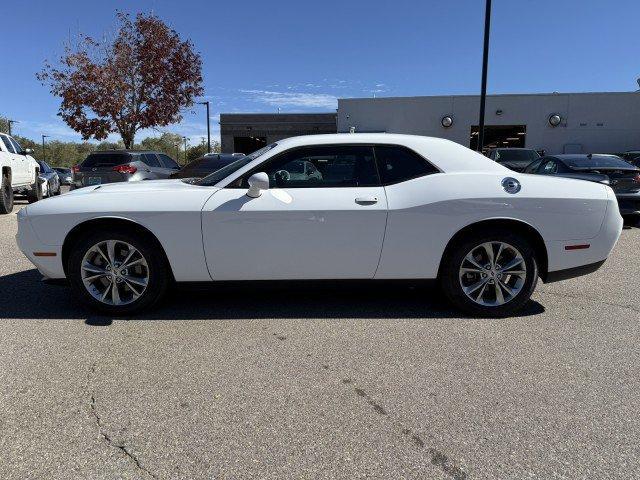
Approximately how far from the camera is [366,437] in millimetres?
2529

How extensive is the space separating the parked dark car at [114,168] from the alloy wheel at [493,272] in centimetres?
980

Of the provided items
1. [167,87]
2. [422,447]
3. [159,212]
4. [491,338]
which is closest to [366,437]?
[422,447]

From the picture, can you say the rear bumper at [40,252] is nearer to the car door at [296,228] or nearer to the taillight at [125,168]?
the car door at [296,228]

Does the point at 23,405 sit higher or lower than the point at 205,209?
lower

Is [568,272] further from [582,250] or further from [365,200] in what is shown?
[365,200]

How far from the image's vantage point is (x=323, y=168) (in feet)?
14.1

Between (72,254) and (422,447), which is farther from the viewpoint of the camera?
(72,254)

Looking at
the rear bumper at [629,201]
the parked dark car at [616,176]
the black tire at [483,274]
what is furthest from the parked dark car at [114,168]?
the rear bumper at [629,201]

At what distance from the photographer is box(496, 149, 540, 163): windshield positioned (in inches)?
687

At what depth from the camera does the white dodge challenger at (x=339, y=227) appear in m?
4.10

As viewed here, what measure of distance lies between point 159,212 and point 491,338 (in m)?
2.78

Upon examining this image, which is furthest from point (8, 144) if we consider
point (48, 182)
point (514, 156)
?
point (514, 156)

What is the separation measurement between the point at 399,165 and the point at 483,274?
1.16 m

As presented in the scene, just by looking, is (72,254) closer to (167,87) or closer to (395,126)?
(167,87)
